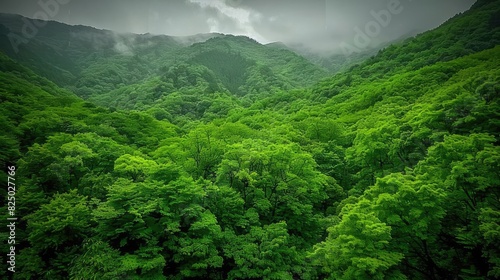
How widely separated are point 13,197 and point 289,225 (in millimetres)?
23068

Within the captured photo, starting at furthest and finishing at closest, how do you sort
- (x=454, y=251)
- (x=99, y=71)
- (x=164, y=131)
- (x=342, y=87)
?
(x=99, y=71), (x=342, y=87), (x=164, y=131), (x=454, y=251)

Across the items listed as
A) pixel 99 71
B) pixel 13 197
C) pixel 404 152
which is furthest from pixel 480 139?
pixel 99 71

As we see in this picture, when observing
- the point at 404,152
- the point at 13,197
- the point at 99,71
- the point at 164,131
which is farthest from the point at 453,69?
the point at 99,71

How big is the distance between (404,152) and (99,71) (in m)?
207

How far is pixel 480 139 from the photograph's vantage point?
18.9 metres

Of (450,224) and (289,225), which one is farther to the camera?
(289,225)

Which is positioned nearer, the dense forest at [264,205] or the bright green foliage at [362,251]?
the bright green foliage at [362,251]

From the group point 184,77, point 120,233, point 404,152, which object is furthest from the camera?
point 184,77

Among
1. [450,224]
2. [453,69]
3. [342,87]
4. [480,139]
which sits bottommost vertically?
[450,224]

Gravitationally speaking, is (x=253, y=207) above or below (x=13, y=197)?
below

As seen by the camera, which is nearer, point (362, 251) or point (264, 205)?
point (362, 251)

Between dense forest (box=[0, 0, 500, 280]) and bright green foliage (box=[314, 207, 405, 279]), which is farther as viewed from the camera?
dense forest (box=[0, 0, 500, 280])

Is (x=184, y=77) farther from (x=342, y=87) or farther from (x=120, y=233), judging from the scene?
(x=120, y=233)

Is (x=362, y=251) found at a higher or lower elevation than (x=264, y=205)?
lower
